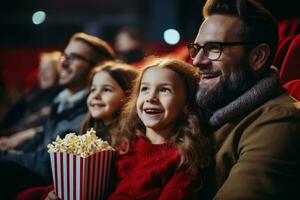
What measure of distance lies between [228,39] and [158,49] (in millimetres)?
2544

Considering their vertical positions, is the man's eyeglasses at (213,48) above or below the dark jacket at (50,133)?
above

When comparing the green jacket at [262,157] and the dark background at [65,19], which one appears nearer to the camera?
the green jacket at [262,157]

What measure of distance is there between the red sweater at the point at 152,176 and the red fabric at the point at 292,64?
0.55 meters

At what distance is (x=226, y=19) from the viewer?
142 centimetres

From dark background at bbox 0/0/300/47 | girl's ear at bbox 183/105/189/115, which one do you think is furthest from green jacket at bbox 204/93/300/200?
dark background at bbox 0/0/300/47

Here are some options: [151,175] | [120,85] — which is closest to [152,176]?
[151,175]

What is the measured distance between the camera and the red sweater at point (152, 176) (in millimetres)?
1325

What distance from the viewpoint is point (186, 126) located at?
4.83ft

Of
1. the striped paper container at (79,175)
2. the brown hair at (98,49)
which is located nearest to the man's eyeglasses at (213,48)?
the striped paper container at (79,175)

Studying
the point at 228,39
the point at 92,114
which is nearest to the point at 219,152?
the point at 228,39

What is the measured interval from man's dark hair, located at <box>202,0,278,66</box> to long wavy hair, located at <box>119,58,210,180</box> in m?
0.20

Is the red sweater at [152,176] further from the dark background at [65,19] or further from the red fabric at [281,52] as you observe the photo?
the dark background at [65,19]

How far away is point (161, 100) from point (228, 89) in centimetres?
20

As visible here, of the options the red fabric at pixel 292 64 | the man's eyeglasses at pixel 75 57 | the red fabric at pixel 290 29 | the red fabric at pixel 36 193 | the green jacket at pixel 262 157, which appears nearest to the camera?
the green jacket at pixel 262 157
